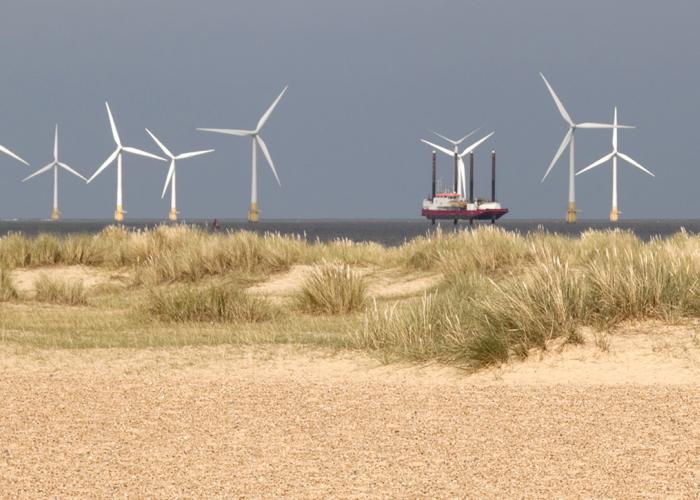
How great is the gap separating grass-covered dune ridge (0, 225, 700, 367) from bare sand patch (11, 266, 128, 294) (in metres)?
0.13

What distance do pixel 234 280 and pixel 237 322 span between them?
8.90 m

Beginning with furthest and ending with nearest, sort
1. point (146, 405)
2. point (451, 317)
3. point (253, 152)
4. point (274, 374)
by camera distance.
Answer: point (253, 152) → point (451, 317) → point (274, 374) → point (146, 405)

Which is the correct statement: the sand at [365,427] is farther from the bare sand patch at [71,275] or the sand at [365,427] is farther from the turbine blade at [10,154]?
the turbine blade at [10,154]

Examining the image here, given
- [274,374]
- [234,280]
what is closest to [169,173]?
[234,280]

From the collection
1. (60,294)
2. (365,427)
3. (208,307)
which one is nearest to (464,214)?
(60,294)

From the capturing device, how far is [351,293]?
22.3 m

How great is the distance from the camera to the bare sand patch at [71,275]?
1196 inches

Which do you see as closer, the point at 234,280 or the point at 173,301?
the point at 173,301

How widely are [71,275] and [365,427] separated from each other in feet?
75.9

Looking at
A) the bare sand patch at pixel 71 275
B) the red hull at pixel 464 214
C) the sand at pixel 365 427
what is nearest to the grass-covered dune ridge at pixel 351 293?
the bare sand patch at pixel 71 275

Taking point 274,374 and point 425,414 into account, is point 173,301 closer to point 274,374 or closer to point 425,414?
point 274,374

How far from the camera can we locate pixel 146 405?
11.5 meters

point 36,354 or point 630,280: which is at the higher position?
point 630,280

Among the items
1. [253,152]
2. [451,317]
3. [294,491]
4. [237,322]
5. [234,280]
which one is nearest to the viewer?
[294,491]
